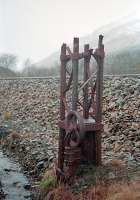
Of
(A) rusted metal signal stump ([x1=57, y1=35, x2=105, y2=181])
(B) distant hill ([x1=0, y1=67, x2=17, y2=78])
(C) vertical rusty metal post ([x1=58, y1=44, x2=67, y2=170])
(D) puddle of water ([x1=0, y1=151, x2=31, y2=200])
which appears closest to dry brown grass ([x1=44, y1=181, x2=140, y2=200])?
(A) rusted metal signal stump ([x1=57, y1=35, x2=105, y2=181])

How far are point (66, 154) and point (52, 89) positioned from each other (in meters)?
15.1

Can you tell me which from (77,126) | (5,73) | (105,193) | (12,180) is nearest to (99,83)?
(77,126)

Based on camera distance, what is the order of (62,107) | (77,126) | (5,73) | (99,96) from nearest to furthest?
(77,126), (99,96), (62,107), (5,73)

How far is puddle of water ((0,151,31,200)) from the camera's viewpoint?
1331cm

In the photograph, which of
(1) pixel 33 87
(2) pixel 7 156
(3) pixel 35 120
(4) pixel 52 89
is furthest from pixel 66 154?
(1) pixel 33 87

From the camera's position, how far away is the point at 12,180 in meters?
15.1

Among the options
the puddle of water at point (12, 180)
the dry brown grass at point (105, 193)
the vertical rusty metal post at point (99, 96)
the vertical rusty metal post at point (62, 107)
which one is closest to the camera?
the dry brown grass at point (105, 193)

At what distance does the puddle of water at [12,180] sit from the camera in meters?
13.3

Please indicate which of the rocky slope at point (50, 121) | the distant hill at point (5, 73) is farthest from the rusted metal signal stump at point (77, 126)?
the distant hill at point (5, 73)

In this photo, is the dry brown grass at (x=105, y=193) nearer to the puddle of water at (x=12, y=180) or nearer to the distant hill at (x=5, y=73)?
the puddle of water at (x=12, y=180)

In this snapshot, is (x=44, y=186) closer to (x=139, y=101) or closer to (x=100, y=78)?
(x=100, y=78)

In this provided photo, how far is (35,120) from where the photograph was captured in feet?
76.6

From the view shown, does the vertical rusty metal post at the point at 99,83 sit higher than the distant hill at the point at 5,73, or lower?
lower

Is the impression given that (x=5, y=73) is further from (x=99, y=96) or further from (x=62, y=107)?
(x=99, y=96)
